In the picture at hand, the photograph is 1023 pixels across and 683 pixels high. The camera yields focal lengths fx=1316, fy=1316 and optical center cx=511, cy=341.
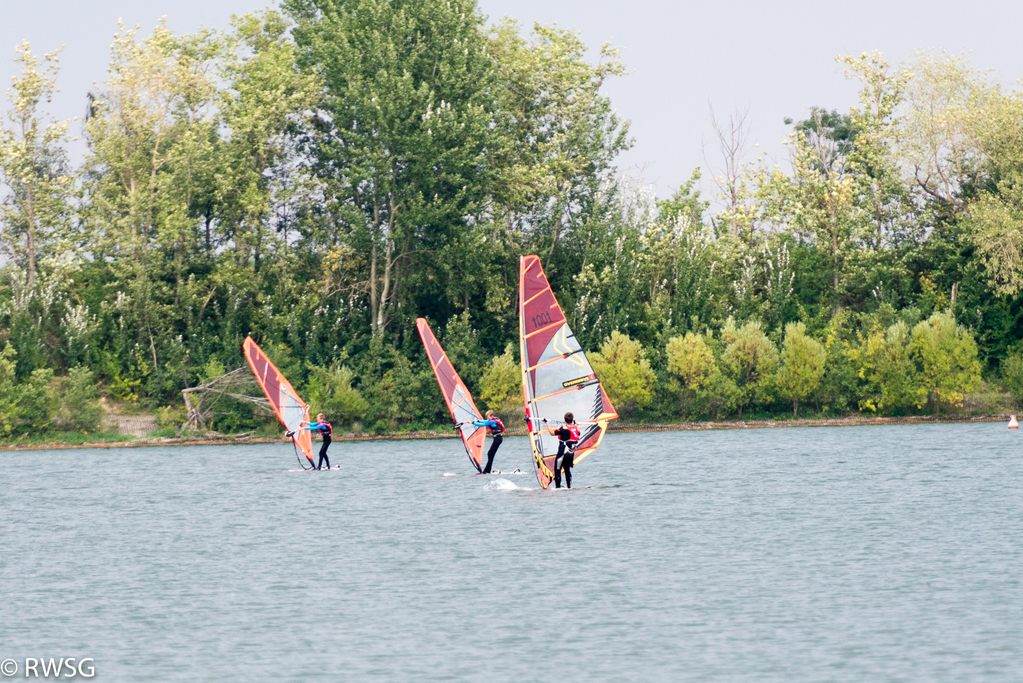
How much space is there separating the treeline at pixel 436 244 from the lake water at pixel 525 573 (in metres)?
17.1

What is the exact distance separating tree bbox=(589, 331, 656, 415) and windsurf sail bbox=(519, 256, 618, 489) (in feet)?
85.6

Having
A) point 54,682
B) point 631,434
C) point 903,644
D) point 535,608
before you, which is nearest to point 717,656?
point 903,644

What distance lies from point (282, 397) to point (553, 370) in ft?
41.4

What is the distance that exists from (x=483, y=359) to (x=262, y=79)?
17.3 meters

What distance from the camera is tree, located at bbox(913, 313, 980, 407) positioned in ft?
195

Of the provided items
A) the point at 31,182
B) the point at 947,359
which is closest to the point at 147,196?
the point at 31,182

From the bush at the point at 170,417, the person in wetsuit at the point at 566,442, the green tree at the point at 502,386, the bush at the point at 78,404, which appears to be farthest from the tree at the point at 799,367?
the bush at the point at 78,404

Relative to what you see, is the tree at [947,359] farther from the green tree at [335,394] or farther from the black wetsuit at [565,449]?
the black wetsuit at [565,449]

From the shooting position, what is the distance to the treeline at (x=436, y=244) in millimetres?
58469

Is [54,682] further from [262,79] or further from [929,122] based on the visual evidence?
[929,122]

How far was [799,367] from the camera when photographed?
5988 cm

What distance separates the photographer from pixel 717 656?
17000 millimetres

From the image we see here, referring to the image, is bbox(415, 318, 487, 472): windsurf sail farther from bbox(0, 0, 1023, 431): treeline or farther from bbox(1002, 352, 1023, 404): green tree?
bbox(1002, 352, 1023, 404): green tree

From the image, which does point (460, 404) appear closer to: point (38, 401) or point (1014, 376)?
point (38, 401)
